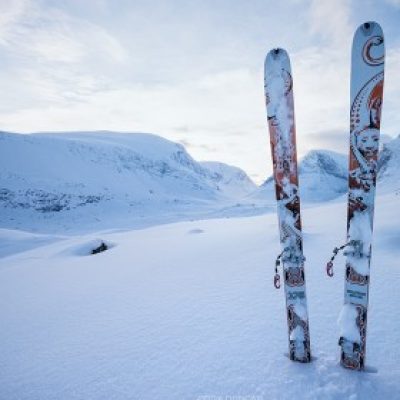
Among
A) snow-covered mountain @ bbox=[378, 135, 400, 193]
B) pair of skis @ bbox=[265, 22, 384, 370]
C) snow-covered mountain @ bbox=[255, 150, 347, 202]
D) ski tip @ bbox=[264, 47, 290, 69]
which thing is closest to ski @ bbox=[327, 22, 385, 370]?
pair of skis @ bbox=[265, 22, 384, 370]

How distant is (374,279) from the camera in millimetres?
3965

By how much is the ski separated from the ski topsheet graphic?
0.33 meters

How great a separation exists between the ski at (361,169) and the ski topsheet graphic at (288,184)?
33cm

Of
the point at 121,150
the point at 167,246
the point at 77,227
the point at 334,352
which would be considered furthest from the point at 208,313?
the point at 121,150

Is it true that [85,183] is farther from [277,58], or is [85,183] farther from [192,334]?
[277,58]

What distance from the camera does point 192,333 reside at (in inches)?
129

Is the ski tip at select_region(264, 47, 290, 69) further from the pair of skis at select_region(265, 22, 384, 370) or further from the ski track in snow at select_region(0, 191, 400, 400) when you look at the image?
the ski track in snow at select_region(0, 191, 400, 400)

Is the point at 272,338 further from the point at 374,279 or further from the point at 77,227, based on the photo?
the point at 77,227

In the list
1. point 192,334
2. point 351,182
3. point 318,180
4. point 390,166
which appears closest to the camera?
point 351,182

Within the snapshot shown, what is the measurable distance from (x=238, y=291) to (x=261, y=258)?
68.4 inches

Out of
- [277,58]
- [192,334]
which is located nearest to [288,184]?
[277,58]

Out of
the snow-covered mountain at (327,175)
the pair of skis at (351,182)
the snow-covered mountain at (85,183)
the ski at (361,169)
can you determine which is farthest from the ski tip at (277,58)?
the snow-covered mountain at (85,183)

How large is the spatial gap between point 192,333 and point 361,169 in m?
2.30

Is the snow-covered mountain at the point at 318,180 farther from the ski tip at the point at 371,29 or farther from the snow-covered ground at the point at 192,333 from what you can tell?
the ski tip at the point at 371,29
